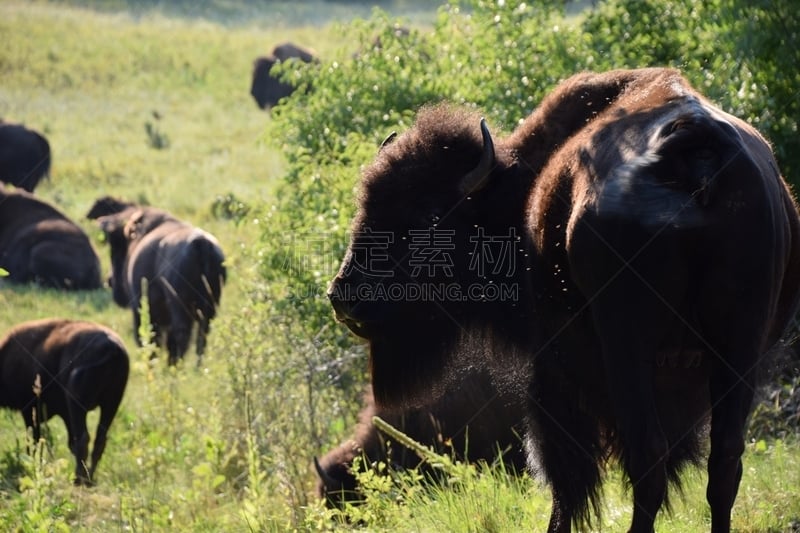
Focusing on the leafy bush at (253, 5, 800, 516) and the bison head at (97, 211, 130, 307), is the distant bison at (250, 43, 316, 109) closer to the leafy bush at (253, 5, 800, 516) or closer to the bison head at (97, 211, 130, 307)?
the bison head at (97, 211, 130, 307)

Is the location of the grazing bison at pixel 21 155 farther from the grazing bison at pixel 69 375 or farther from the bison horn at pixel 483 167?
the bison horn at pixel 483 167

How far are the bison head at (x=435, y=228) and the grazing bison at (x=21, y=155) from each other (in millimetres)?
22712

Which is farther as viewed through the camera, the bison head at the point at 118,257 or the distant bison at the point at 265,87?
the distant bison at the point at 265,87

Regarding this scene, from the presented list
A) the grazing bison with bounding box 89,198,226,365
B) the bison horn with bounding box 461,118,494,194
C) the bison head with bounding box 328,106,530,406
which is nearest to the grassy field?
the grazing bison with bounding box 89,198,226,365

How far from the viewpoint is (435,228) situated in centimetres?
511

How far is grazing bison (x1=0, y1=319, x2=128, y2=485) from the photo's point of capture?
1012 cm

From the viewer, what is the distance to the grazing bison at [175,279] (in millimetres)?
15102

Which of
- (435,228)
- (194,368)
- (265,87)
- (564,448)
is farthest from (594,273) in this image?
(265,87)

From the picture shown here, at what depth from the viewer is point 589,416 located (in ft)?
15.3

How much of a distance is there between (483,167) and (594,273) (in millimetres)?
1198

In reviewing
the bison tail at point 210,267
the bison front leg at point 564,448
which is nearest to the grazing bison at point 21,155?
the bison tail at point 210,267

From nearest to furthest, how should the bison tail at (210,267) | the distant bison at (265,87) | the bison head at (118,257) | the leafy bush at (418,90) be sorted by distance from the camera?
the leafy bush at (418,90) → the bison tail at (210,267) → the bison head at (118,257) → the distant bison at (265,87)

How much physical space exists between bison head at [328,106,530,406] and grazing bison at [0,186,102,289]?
14.7m

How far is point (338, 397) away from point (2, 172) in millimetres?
20116
